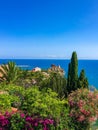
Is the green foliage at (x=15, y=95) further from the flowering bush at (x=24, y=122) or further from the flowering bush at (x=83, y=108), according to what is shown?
the flowering bush at (x=83, y=108)

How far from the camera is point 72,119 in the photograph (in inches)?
519

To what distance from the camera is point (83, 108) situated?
43.9ft

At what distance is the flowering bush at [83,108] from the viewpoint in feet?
43.4

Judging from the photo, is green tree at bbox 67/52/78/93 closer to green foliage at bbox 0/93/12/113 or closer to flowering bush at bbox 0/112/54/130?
green foliage at bbox 0/93/12/113

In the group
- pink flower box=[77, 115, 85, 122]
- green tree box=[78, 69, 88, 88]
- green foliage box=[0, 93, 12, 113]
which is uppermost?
green tree box=[78, 69, 88, 88]

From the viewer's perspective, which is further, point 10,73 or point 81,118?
point 10,73

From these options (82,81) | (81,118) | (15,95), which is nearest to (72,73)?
(82,81)

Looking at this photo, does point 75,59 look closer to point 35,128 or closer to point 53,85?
point 53,85

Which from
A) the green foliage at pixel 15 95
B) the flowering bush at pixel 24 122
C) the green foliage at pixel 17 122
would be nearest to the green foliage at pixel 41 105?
the flowering bush at pixel 24 122

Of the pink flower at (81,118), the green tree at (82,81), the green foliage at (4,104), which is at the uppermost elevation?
the green tree at (82,81)

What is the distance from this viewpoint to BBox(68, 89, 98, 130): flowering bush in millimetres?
13242

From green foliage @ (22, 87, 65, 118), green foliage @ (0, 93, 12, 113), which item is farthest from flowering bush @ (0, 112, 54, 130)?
green foliage @ (0, 93, 12, 113)

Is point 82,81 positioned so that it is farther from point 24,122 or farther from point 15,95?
point 24,122

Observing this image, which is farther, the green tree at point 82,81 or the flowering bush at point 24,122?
the green tree at point 82,81
